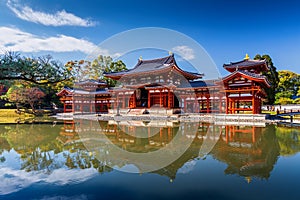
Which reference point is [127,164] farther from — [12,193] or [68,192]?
[12,193]

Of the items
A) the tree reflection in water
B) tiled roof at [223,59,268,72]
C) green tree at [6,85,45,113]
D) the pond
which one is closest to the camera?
the pond

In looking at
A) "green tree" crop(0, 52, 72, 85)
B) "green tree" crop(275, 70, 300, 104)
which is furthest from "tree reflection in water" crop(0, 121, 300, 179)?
"green tree" crop(275, 70, 300, 104)

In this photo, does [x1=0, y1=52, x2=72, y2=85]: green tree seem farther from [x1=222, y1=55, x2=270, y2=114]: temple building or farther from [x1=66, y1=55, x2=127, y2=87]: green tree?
[x1=66, y1=55, x2=127, y2=87]: green tree

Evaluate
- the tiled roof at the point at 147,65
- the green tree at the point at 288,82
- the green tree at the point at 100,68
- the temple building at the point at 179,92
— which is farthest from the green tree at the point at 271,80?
the green tree at the point at 100,68

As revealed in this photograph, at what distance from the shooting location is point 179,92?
75.0 feet

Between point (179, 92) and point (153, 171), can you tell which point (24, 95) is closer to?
point (179, 92)

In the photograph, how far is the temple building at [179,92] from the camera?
18.0 meters

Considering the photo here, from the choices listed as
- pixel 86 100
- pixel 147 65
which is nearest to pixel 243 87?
pixel 147 65

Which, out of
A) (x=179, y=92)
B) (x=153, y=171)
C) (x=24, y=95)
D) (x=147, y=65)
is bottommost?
(x=153, y=171)

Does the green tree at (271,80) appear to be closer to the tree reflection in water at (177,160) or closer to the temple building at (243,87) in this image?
the temple building at (243,87)

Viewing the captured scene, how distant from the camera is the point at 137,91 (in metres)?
24.9

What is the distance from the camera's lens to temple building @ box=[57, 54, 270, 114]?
18.0 metres

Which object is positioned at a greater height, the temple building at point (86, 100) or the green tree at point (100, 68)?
the green tree at point (100, 68)

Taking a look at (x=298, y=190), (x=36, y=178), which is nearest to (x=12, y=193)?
(x=36, y=178)
